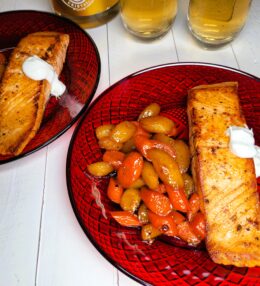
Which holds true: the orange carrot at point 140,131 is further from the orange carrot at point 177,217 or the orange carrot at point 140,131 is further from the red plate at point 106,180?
the orange carrot at point 177,217

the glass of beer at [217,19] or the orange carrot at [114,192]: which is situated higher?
Answer: the glass of beer at [217,19]

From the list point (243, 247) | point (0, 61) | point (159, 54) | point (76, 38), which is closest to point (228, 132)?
point (243, 247)

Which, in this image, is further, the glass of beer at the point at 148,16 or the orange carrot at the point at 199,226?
the glass of beer at the point at 148,16

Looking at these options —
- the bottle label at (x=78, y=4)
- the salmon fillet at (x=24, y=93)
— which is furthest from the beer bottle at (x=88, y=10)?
the salmon fillet at (x=24, y=93)

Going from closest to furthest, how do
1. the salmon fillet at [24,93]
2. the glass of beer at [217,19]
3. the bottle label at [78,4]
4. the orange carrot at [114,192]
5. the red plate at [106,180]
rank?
the red plate at [106,180]
the orange carrot at [114,192]
the salmon fillet at [24,93]
the glass of beer at [217,19]
the bottle label at [78,4]

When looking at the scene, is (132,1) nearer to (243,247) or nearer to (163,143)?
(163,143)

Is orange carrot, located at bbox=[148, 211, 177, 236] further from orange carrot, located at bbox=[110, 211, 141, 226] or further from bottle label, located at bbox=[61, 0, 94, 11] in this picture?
bottle label, located at bbox=[61, 0, 94, 11]

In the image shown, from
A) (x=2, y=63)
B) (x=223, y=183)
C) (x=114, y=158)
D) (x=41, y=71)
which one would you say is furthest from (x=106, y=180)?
(x=2, y=63)
